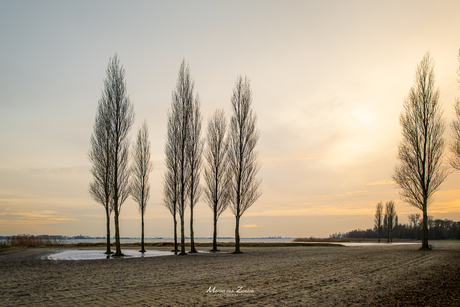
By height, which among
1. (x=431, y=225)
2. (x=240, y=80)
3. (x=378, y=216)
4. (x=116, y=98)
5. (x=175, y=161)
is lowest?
(x=431, y=225)

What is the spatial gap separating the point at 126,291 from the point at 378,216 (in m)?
86.3

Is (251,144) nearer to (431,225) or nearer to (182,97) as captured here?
(182,97)

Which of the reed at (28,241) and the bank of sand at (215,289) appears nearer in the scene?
the bank of sand at (215,289)

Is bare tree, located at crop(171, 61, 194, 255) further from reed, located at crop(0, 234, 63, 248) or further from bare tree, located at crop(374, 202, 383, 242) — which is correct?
bare tree, located at crop(374, 202, 383, 242)

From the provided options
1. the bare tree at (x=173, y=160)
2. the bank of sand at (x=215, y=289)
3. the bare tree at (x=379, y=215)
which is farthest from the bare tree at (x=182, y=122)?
the bare tree at (x=379, y=215)

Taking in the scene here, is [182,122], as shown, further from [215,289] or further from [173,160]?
[215,289]

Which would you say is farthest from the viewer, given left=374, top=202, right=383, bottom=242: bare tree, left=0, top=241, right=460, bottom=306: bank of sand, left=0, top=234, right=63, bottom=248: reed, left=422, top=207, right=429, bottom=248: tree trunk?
left=374, top=202, right=383, bottom=242: bare tree

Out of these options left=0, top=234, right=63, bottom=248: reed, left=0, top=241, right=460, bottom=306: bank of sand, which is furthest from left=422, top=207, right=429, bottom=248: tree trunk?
left=0, top=234, right=63, bottom=248: reed

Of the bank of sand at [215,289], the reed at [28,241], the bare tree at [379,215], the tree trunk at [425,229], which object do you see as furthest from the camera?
the bare tree at [379,215]

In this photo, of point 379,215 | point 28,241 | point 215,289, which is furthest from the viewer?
point 379,215

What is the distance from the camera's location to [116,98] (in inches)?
1077

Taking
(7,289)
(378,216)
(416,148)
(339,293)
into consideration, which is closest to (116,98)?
(7,289)

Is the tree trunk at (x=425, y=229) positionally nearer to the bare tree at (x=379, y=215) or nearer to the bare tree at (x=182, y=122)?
the bare tree at (x=182, y=122)

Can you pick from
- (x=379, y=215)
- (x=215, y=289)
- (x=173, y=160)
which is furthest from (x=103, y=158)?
(x=379, y=215)
